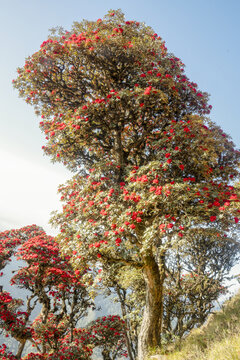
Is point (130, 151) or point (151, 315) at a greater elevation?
point (130, 151)

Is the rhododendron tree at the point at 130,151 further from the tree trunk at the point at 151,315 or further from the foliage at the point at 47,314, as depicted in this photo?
the foliage at the point at 47,314

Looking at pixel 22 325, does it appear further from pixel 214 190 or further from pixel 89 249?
pixel 214 190

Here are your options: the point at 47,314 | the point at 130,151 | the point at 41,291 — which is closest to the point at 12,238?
the point at 41,291

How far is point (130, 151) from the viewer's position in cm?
988

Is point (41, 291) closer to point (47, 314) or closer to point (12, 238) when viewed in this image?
point (47, 314)

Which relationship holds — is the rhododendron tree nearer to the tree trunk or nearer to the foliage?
the tree trunk

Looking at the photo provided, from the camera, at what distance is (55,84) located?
9.21 m

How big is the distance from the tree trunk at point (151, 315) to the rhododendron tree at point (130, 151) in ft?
0.11

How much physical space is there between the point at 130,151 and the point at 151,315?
22.1 feet

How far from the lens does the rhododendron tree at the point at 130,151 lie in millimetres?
6168

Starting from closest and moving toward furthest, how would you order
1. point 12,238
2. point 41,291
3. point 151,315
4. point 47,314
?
point 151,315 < point 41,291 < point 47,314 < point 12,238

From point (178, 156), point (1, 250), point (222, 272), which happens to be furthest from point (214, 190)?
point (1, 250)

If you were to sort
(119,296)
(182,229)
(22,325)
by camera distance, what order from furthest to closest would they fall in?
(119,296) < (22,325) < (182,229)

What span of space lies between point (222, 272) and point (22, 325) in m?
11.2
